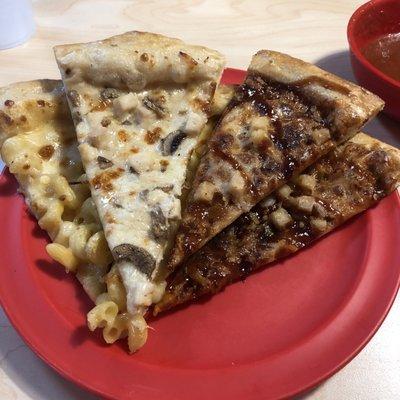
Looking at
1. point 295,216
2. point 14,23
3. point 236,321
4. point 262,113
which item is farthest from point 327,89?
point 14,23

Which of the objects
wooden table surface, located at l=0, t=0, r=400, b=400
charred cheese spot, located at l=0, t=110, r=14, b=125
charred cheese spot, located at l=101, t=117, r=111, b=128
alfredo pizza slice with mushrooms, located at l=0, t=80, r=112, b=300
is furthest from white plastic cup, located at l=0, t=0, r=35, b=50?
charred cheese spot, located at l=101, t=117, r=111, b=128

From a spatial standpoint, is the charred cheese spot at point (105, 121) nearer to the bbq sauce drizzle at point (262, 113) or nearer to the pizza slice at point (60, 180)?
the pizza slice at point (60, 180)

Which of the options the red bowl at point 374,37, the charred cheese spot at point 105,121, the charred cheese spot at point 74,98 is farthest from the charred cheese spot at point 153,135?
the red bowl at point 374,37

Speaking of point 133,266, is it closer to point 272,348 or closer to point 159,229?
point 159,229

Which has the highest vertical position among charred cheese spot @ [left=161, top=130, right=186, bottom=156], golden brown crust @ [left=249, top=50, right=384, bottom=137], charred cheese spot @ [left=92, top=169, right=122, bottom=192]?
golden brown crust @ [left=249, top=50, right=384, bottom=137]

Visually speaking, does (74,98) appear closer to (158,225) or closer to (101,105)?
(101,105)

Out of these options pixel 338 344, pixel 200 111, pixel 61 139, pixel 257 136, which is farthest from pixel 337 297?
pixel 61 139

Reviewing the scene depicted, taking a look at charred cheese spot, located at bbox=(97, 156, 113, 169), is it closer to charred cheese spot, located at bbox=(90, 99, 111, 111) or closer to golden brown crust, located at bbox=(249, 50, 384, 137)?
charred cheese spot, located at bbox=(90, 99, 111, 111)
